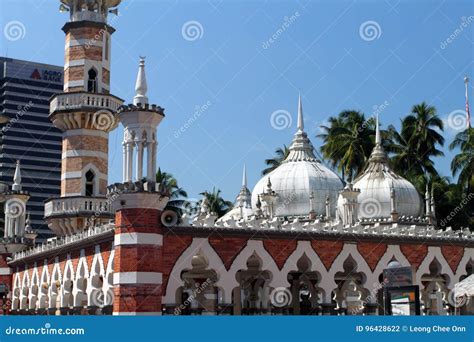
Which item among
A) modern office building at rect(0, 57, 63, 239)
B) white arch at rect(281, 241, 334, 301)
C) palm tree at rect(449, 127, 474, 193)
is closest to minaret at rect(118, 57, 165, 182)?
white arch at rect(281, 241, 334, 301)

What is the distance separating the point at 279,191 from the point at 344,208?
630 centimetres

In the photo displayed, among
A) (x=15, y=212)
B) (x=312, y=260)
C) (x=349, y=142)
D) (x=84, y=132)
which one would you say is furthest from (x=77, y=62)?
(x=349, y=142)

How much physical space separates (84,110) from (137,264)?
15880 mm

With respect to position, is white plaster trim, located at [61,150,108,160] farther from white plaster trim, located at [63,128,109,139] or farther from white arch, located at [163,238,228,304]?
white arch, located at [163,238,228,304]

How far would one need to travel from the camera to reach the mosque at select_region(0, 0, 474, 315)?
86.0 ft

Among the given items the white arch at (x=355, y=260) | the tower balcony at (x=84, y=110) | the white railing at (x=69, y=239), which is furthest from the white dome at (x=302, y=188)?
the white arch at (x=355, y=260)

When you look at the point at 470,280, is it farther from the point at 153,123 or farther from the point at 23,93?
the point at 23,93

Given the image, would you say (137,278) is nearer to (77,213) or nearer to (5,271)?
(77,213)

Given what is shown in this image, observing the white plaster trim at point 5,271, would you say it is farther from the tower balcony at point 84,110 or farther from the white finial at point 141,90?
the white finial at point 141,90

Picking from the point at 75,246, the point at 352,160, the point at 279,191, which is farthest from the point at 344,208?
the point at 352,160

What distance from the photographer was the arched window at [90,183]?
40625 millimetres

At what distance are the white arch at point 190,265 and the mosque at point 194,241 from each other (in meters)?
0.04

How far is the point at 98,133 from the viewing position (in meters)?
41.0

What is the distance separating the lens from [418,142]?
205ft
